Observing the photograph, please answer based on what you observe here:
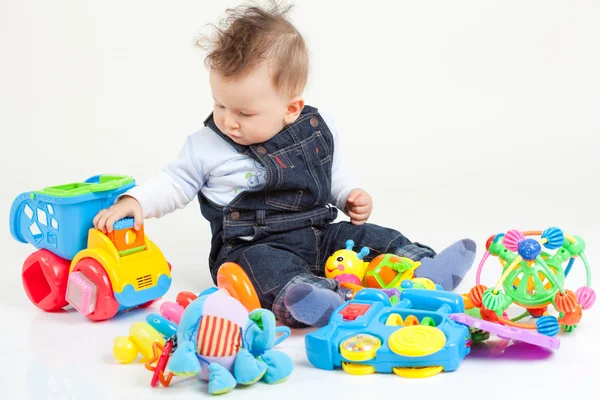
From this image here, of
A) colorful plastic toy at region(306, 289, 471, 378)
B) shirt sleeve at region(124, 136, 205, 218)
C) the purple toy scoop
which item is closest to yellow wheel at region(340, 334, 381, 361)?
Result: colorful plastic toy at region(306, 289, 471, 378)

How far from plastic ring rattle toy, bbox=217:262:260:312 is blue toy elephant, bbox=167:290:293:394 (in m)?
0.41

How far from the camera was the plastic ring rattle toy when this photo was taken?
2521 mm

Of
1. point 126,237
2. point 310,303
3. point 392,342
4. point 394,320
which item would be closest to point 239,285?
point 310,303

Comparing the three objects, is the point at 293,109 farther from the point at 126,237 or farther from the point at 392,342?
the point at 392,342

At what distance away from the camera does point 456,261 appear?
288cm

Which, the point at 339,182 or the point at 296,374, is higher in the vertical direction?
the point at 339,182

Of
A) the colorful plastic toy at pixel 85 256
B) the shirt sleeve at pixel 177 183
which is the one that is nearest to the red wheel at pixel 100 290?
the colorful plastic toy at pixel 85 256

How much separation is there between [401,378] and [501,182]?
7.20ft

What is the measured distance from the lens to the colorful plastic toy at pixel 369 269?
2.77 meters

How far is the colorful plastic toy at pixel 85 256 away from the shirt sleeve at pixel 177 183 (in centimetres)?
10

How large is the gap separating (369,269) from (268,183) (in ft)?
1.35

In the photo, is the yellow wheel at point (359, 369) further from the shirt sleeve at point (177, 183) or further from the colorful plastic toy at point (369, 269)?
the shirt sleeve at point (177, 183)

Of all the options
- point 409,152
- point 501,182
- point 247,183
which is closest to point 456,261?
point 247,183

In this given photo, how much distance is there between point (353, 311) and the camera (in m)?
2.33
